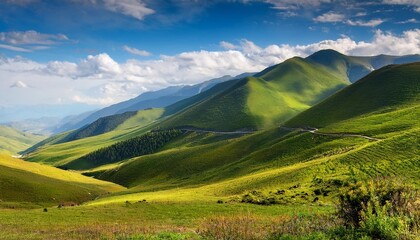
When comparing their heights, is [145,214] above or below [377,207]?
below

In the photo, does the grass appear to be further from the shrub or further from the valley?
the shrub

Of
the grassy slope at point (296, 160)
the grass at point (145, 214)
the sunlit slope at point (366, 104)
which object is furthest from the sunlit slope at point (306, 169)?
the sunlit slope at point (366, 104)

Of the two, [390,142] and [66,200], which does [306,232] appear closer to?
[390,142]

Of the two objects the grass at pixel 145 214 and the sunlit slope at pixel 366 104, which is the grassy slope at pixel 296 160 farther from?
the grass at pixel 145 214

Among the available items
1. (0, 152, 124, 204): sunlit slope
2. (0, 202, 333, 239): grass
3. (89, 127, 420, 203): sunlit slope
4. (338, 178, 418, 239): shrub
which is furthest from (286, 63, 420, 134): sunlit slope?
(338, 178, 418, 239): shrub

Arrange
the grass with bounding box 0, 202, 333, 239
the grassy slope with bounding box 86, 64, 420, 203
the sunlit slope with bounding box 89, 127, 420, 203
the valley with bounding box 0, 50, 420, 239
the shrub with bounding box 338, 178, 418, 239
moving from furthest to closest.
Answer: the grassy slope with bounding box 86, 64, 420, 203
the sunlit slope with bounding box 89, 127, 420, 203
the grass with bounding box 0, 202, 333, 239
the valley with bounding box 0, 50, 420, 239
the shrub with bounding box 338, 178, 418, 239

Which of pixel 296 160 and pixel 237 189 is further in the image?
pixel 296 160

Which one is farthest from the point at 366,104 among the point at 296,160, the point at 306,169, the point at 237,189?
the point at 237,189

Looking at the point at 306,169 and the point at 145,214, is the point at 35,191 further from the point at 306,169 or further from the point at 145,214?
the point at 306,169

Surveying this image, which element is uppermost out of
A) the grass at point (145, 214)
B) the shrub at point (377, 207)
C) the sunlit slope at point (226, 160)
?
the shrub at point (377, 207)

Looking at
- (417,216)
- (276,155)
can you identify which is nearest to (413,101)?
(276,155)

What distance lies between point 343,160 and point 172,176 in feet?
255

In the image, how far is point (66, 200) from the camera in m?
78.4

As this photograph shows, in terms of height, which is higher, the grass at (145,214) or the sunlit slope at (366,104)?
the sunlit slope at (366,104)
